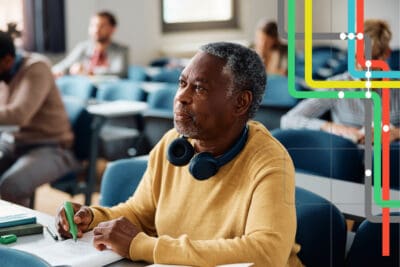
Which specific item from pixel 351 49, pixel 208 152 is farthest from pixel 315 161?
pixel 351 49

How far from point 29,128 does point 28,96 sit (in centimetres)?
22

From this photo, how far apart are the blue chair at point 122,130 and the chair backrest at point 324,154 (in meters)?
2.38

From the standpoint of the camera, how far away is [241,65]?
5.59 feet

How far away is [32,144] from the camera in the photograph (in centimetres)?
372

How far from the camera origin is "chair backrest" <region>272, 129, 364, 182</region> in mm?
1909

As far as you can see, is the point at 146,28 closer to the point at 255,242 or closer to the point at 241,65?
the point at 241,65

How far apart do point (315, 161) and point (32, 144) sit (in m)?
1.88

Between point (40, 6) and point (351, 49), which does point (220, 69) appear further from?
point (40, 6)

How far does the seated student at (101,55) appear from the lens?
6809mm

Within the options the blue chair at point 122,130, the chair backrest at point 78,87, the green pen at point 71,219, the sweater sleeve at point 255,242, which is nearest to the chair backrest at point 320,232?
the sweater sleeve at point 255,242

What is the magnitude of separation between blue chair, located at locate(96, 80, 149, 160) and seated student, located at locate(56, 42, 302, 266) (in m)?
3.16

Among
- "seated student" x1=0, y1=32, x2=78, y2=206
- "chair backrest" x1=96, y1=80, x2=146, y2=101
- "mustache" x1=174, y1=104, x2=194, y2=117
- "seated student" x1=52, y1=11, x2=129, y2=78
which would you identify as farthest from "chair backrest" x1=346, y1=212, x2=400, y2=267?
"seated student" x1=52, y1=11, x2=129, y2=78

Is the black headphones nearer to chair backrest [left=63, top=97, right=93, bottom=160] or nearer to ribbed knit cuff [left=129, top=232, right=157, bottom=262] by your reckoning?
ribbed knit cuff [left=129, top=232, right=157, bottom=262]

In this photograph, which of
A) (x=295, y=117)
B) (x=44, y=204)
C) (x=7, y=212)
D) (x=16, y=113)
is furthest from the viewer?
(x=44, y=204)
